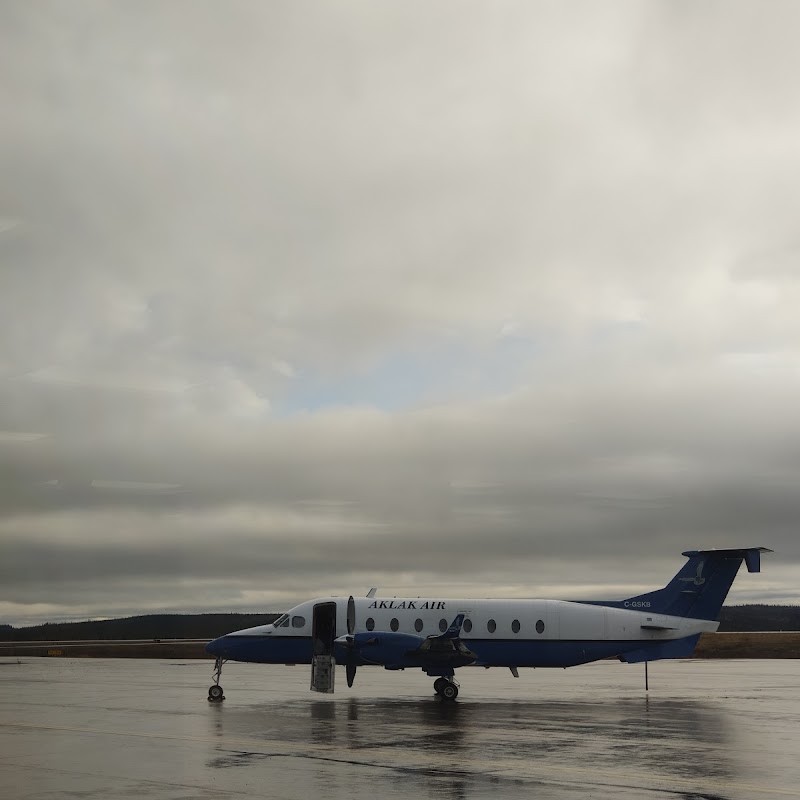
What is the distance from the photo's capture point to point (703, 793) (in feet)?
43.1

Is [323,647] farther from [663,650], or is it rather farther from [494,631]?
[663,650]

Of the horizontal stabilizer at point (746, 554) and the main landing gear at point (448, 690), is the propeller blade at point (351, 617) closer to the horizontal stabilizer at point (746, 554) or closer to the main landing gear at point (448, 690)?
the main landing gear at point (448, 690)

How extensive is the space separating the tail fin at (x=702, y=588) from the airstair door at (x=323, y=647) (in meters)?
10.3

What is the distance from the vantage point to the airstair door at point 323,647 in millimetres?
29422

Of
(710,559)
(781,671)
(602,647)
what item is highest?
(710,559)

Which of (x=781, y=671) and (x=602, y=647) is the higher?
(x=602, y=647)

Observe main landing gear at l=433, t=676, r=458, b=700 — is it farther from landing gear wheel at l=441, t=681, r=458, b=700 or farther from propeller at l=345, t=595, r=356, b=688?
propeller at l=345, t=595, r=356, b=688

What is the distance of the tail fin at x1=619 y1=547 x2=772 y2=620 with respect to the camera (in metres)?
32.0

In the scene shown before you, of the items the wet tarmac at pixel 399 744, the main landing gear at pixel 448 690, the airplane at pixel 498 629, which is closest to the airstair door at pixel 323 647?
the airplane at pixel 498 629

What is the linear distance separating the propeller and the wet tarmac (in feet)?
3.00

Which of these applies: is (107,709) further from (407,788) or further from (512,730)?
(407,788)

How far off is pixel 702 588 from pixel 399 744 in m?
17.3

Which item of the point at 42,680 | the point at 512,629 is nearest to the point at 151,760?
the point at 512,629

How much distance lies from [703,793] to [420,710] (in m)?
14.1
